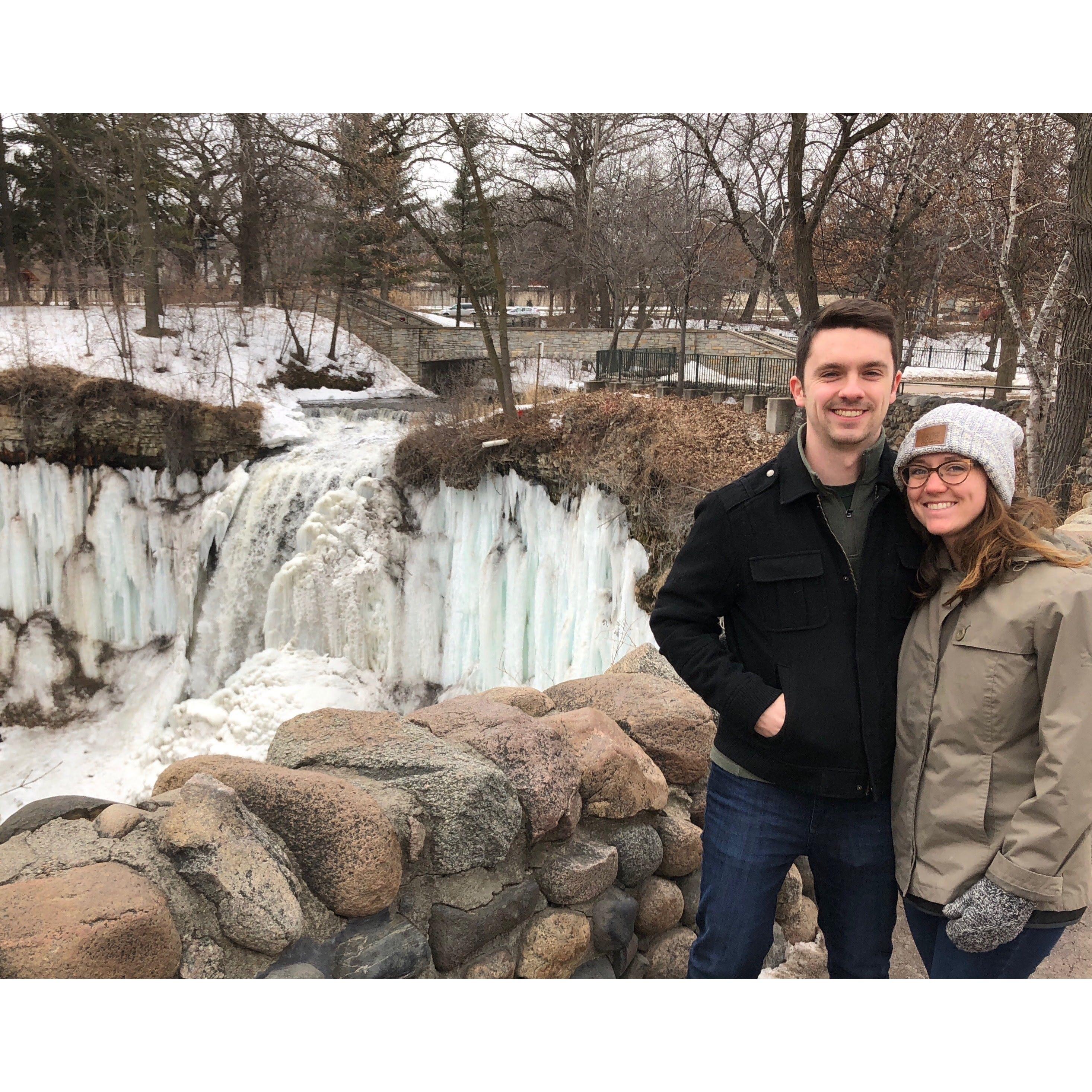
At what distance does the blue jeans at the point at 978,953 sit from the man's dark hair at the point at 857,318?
3.39ft

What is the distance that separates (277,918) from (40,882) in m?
0.43

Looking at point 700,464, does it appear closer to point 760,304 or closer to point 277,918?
point 760,304

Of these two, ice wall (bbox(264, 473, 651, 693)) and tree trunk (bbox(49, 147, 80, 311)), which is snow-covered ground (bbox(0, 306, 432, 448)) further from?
ice wall (bbox(264, 473, 651, 693))

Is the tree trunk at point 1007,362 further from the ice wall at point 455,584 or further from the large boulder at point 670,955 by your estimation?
the large boulder at point 670,955

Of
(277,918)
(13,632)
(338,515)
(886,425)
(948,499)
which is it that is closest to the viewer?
(948,499)

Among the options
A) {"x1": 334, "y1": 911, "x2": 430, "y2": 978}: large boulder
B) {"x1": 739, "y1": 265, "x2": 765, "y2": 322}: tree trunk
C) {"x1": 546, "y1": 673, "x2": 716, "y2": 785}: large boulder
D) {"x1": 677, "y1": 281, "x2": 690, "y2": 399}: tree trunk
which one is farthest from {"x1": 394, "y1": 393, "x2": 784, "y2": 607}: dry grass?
{"x1": 334, "y1": 911, "x2": 430, "y2": 978}: large boulder

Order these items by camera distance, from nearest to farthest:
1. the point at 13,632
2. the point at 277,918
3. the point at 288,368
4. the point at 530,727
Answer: the point at 277,918, the point at 530,727, the point at 13,632, the point at 288,368

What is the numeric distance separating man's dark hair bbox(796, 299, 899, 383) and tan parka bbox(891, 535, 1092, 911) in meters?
0.48

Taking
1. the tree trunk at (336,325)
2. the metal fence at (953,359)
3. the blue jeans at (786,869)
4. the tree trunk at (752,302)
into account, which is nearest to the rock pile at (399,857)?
the blue jeans at (786,869)

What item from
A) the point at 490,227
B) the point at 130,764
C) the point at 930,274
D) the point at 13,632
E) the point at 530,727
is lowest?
the point at 130,764

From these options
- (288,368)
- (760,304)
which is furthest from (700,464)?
(288,368)

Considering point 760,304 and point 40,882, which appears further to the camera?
point 760,304

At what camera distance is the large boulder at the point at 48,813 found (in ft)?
5.68

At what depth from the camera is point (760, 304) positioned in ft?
46.0
